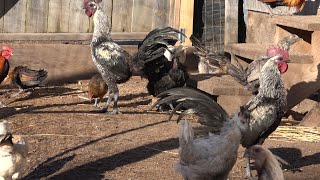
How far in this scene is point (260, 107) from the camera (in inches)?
275

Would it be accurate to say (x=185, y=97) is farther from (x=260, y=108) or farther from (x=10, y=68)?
(x=10, y=68)

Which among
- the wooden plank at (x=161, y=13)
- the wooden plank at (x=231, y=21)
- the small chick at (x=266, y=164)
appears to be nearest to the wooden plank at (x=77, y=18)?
the wooden plank at (x=161, y=13)

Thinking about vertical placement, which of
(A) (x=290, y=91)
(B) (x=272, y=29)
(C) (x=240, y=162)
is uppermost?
(B) (x=272, y=29)

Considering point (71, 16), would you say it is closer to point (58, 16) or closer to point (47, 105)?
point (58, 16)

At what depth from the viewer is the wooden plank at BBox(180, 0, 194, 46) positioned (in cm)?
1224

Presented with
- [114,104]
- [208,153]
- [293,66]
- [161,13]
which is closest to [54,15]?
[161,13]

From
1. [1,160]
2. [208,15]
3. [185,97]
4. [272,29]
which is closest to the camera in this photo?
[1,160]

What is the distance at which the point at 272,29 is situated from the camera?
11.8m

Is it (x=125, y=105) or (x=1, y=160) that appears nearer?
(x=1, y=160)

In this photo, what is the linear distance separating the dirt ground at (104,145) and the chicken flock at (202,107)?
1.51 feet

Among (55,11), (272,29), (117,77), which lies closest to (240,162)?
(117,77)

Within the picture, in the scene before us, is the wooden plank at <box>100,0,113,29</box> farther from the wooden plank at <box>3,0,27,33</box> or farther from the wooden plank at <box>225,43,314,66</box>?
the wooden plank at <box>225,43,314,66</box>

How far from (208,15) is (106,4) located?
180 cm

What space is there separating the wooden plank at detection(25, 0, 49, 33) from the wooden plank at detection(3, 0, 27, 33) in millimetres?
85
